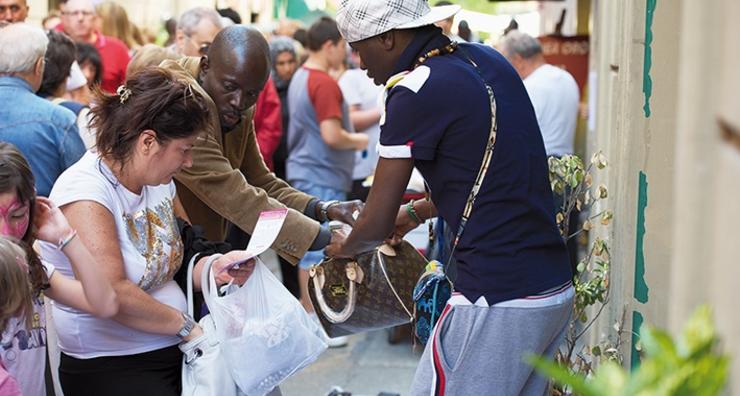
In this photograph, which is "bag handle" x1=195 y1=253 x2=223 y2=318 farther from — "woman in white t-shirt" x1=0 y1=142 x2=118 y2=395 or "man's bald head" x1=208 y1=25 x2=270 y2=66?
"man's bald head" x1=208 y1=25 x2=270 y2=66

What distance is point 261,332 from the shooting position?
12.0 feet

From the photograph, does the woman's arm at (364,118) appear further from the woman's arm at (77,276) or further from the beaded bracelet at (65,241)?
the beaded bracelet at (65,241)

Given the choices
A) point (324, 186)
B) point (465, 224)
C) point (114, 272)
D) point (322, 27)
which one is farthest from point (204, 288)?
point (322, 27)

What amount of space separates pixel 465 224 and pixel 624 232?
5.78 ft

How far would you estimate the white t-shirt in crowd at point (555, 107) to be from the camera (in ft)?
27.1

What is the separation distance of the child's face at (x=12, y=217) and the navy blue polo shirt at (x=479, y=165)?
1.10 m

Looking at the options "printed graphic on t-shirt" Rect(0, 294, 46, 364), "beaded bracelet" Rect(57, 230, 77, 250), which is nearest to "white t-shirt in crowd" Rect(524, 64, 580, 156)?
"printed graphic on t-shirt" Rect(0, 294, 46, 364)

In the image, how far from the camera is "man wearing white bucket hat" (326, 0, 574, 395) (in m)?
3.09

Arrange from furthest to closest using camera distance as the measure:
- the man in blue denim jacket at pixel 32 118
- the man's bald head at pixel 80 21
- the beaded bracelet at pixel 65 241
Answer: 1. the man's bald head at pixel 80 21
2. the man in blue denim jacket at pixel 32 118
3. the beaded bracelet at pixel 65 241

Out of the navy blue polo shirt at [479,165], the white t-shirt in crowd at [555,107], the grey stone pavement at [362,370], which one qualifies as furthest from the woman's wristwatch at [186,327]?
the white t-shirt in crowd at [555,107]

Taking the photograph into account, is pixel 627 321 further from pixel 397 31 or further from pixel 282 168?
pixel 282 168

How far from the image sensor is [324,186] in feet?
27.8

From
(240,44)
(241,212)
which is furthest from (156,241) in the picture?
(240,44)

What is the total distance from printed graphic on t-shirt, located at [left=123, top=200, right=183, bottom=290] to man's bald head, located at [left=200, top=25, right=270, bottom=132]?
0.65 meters
